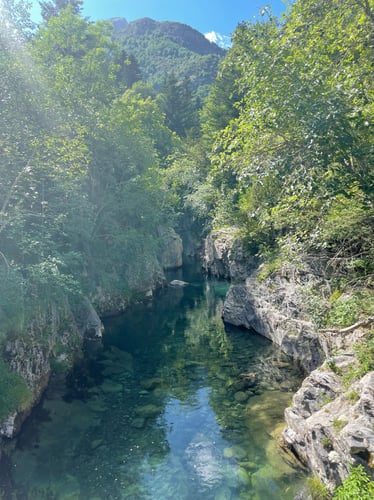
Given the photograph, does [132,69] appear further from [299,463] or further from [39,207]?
[299,463]

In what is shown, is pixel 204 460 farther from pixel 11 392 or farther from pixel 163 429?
pixel 11 392

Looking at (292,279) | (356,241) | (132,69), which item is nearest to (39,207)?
(292,279)

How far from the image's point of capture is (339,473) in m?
6.51

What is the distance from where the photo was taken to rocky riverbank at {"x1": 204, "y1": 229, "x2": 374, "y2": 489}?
247 inches

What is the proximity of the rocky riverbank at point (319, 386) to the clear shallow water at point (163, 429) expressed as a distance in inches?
30.9

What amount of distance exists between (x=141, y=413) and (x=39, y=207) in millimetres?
9899

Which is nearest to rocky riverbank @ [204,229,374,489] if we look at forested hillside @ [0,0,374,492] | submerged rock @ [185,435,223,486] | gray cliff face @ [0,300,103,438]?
forested hillside @ [0,0,374,492]

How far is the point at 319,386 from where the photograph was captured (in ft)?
28.6

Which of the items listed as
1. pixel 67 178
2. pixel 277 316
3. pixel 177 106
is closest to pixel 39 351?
pixel 67 178

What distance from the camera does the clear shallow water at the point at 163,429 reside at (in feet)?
26.6

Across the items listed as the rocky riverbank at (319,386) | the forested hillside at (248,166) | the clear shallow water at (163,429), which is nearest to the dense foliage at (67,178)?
the forested hillside at (248,166)

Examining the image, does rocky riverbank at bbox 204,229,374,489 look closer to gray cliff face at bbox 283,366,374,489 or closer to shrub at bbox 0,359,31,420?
gray cliff face at bbox 283,366,374,489

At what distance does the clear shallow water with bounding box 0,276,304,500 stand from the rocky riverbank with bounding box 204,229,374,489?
2.57 ft

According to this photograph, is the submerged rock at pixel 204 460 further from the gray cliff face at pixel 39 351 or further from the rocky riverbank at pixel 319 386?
the gray cliff face at pixel 39 351
